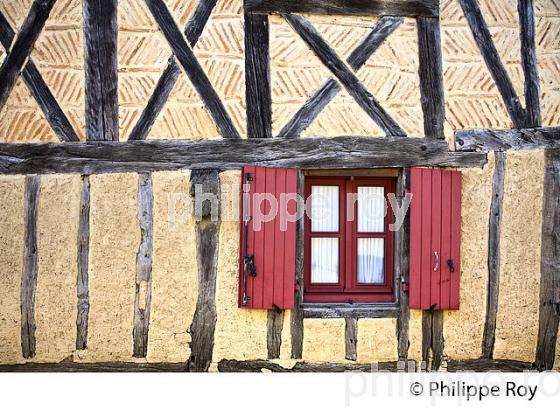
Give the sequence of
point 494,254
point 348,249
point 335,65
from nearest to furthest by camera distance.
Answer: point 335,65
point 494,254
point 348,249

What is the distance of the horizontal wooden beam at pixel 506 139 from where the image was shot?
510 cm

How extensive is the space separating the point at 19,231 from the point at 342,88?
302cm

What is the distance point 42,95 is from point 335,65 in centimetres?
251

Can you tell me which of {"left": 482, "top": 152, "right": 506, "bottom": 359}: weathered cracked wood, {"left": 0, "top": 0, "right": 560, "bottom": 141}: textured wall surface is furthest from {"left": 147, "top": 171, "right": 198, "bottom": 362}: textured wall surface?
{"left": 482, "top": 152, "right": 506, "bottom": 359}: weathered cracked wood

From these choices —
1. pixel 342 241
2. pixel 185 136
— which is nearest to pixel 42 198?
pixel 185 136

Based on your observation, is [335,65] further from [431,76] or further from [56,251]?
[56,251]

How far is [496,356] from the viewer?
514 centimetres

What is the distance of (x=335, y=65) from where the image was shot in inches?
198

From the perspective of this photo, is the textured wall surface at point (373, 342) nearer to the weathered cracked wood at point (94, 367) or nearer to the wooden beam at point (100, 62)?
the weathered cracked wood at point (94, 367)

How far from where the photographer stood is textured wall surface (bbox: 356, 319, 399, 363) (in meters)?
5.09

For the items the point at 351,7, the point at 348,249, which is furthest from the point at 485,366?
the point at 351,7

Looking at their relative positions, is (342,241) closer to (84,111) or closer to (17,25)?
(84,111)

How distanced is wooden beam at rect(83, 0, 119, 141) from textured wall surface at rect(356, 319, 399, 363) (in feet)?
9.25

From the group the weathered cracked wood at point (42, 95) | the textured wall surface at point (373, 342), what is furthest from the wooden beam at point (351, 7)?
the textured wall surface at point (373, 342)
